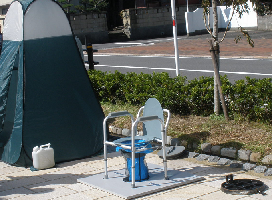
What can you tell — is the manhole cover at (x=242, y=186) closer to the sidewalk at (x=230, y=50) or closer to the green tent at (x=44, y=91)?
the green tent at (x=44, y=91)

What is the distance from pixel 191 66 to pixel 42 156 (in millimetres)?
11531

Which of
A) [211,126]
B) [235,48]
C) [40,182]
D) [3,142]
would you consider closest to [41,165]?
[40,182]

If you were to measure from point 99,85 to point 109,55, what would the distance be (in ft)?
46.1

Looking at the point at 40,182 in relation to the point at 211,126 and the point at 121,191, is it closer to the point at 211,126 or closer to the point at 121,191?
the point at 121,191

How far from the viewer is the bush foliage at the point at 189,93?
817 centimetres

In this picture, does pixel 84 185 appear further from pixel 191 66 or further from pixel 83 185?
pixel 191 66

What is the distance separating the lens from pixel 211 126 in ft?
27.1

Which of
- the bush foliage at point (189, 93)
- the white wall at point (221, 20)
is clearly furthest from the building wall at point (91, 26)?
the bush foliage at point (189, 93)

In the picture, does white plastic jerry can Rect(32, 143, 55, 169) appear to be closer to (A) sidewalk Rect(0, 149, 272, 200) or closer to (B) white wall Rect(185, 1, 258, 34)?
(A) sidewalk Rect(0, 149, 272, 200)

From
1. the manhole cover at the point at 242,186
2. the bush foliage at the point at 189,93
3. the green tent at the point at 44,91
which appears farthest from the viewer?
the bush foliage at the point at 189,93

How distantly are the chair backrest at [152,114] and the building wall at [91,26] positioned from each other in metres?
29.0

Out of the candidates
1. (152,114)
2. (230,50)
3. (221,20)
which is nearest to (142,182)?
(152,114)

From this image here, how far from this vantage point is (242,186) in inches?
227

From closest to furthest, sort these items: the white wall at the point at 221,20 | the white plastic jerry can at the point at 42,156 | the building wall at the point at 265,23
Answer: the white plastic jerry can at the point at 42,156 < the building wall at the point at 265,23 < the white wall at the point at 221,20
